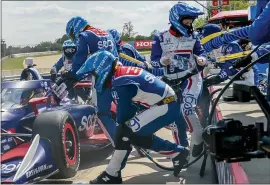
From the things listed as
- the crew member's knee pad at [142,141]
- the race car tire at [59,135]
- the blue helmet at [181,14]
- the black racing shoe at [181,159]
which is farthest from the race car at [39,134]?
the blue helmet at [181,14]

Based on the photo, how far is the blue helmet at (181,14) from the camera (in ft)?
16.5

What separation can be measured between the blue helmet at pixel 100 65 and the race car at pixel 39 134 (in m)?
0.56

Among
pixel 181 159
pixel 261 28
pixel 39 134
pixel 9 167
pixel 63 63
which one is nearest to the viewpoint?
pixel 261 28

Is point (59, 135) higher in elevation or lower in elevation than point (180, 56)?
lower

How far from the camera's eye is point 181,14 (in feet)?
16.5

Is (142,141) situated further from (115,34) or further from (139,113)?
(115,34)

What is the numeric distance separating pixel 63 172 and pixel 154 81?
1363 millimetres

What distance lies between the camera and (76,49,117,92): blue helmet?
175 inches

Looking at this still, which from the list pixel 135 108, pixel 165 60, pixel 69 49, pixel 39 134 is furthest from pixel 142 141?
pixel 69 49

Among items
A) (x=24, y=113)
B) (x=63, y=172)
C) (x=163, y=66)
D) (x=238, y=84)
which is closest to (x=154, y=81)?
(x=163, y=66)

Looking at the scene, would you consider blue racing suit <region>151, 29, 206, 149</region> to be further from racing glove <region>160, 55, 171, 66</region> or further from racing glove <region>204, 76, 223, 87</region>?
racing glove <region>204, 76, 223, 87</region>

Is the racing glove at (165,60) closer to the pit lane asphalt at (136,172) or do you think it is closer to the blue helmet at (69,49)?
the pit lane asphalt at (136,172)

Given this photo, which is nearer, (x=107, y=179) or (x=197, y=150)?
(x=107, y=179)

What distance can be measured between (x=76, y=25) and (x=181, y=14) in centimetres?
155
